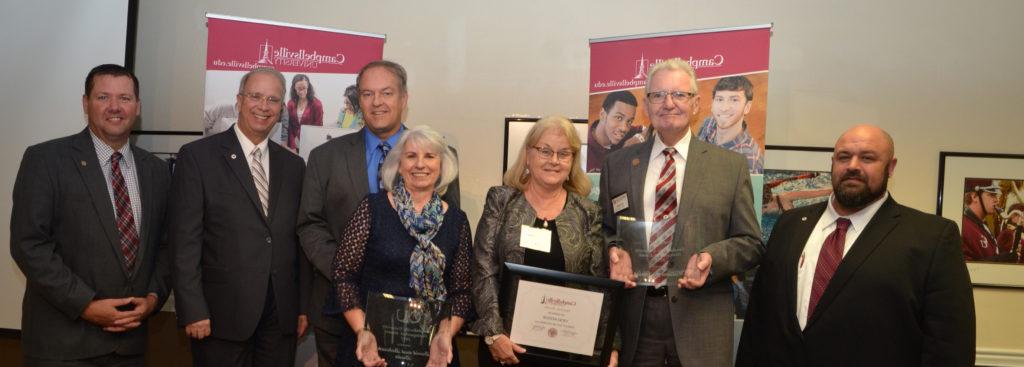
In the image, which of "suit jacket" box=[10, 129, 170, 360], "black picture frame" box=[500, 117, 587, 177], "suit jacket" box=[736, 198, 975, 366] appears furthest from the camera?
"black picture frame" box=[500, 117, 587, 177]

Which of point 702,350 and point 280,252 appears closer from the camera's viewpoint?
point 702,350

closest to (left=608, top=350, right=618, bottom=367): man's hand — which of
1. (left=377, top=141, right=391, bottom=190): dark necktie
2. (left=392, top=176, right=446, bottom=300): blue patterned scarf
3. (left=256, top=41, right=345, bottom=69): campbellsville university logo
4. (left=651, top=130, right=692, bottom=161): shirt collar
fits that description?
(left=392, top=176, right=446, bottom=300): blue patterned scarf

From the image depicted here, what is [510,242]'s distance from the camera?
3.19 meters

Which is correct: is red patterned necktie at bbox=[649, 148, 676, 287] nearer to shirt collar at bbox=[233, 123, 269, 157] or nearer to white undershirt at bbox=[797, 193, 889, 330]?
white undershirt at bbox=[797, 193, 889, 330]

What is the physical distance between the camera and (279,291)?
3.64 metres

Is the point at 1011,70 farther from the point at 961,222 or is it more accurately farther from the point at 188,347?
the point at 188,347

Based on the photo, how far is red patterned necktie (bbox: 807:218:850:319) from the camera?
315 cm

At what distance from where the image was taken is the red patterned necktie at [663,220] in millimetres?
3178

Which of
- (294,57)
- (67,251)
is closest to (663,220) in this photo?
(294,57)

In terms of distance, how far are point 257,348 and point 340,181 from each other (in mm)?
915

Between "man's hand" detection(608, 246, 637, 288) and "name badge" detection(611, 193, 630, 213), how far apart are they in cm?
26

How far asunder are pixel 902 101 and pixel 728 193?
7.58 ft

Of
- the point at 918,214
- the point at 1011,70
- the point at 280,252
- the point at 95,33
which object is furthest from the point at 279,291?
the point at 1011,70

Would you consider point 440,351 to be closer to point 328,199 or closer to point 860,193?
point 328,199
